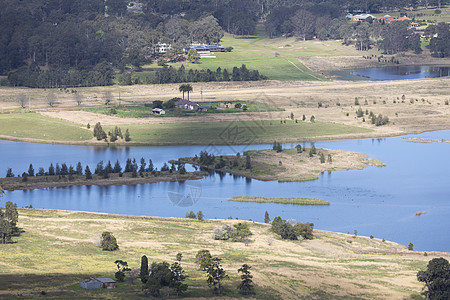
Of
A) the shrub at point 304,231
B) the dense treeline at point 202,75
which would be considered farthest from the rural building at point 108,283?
the dense treeline at point 202,75

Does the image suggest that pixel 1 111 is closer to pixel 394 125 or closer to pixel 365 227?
pixel 394 125

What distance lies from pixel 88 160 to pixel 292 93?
195 feet

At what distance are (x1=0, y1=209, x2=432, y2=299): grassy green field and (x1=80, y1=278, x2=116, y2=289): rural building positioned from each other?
503mm

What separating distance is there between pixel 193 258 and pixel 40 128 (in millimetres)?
63809

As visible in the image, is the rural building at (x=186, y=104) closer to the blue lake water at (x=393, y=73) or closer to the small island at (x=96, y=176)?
the small island at (x=96, y=176)

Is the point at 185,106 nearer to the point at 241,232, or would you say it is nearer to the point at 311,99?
the point at 311,99

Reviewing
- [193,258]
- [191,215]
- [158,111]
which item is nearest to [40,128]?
[158,111]

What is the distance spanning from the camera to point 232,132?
117625 millimetres

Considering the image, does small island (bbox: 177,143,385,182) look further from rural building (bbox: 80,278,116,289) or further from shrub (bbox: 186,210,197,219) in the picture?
rural building (bbox: 80,278,116,289)

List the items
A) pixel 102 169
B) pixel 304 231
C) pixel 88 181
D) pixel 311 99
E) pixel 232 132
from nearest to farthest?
pixel 304 231, pixel 88 181, pixel 102 169, pixel 232 132, pixel 311 99

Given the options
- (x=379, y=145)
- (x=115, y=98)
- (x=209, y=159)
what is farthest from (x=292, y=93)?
(x=209, y=159)

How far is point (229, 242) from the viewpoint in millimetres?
68250

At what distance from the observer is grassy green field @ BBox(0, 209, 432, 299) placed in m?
53.6

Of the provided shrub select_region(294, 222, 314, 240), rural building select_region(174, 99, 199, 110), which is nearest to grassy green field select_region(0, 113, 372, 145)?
rural building select_region(174, 99, 199, 110)
